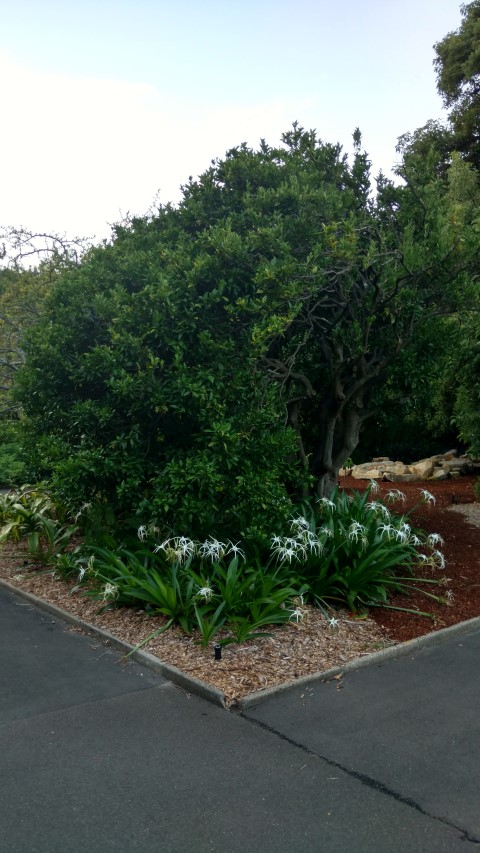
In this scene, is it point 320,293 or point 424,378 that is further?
point 424,378

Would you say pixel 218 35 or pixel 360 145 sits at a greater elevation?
pixel 218 35

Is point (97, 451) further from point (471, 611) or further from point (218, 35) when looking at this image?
point (218, 35)

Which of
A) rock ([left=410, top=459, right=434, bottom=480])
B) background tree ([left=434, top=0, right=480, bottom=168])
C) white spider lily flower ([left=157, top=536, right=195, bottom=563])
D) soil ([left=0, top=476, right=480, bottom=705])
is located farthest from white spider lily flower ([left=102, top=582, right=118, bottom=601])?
background tree ([left=434, top=0, right=480, bottom=168])

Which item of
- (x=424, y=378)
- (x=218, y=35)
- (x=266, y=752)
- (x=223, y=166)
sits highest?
(x=218, y=35)

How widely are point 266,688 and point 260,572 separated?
5.29 feet

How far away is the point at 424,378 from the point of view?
8953mm

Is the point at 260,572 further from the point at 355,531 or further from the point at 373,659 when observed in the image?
the point at 373,659

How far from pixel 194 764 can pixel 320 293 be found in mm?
5227

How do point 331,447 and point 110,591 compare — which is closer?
point 110,591

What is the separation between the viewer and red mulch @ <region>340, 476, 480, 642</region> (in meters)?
6.32

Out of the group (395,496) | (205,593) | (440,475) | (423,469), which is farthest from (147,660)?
(423,469)

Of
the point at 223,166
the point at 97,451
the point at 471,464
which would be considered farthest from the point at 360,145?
the point at 471,464

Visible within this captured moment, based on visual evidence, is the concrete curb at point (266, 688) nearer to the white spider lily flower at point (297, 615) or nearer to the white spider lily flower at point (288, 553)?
the white spider lily flower at point (297, 615)

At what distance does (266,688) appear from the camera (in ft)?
16.1
